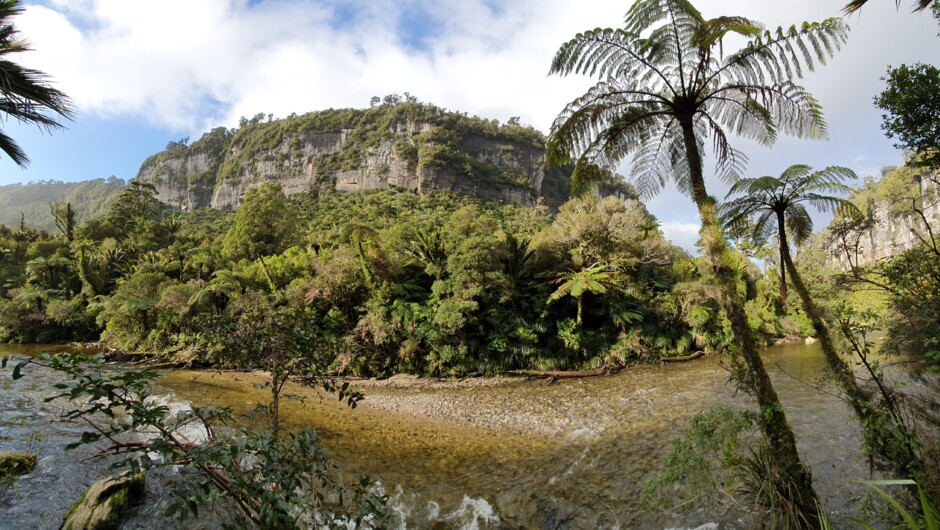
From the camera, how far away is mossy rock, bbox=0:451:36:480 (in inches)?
226

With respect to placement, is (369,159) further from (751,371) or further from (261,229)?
(751,371)

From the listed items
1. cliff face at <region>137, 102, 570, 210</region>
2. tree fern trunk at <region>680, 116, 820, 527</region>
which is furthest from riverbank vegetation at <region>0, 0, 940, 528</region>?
Answer: cliff face at <region>137, 102, 570, 210</region>

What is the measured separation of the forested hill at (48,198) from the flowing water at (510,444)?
87.2 metres

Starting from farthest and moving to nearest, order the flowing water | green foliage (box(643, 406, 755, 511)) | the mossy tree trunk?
the flowing water
green foliage (box(643, 406, 755, 511))
the mossy tree trunk

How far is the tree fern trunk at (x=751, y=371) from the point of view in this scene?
403 cm

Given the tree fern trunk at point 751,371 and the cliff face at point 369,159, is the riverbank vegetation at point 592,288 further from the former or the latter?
the cliff face at point 369,159

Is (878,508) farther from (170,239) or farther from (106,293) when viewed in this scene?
(170,239)

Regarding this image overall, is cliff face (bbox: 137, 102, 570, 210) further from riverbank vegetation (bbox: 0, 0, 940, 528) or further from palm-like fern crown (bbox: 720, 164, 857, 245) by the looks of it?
palm-like fern crown (bbox: 720, 164, 857, 245)

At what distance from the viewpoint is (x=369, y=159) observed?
246 feet

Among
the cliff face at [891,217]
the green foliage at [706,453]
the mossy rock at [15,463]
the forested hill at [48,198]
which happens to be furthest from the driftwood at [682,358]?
the forested hill at [48,198]

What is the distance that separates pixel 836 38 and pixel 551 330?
1139 centimetres

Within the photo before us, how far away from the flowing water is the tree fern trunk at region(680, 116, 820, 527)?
0.48 meters

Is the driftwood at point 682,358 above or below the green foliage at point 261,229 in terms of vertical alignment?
below

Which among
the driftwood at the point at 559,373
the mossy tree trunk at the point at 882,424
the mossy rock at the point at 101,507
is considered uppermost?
the mossy tree trunk at the point at 882,424
